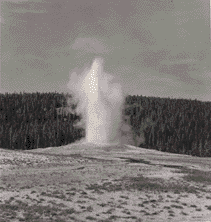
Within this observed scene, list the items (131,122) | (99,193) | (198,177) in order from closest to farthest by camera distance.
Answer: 1. (99,193)
2. (198,177)
3. (131,122)

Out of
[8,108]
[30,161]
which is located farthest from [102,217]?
[8,108]

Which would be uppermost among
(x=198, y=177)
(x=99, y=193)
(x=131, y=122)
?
(x=131, y=122)

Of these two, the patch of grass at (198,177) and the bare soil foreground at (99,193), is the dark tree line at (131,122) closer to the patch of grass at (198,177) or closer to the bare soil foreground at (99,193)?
the patch of grass at (198,177)

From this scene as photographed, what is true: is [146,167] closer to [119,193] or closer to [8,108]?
[119,193]

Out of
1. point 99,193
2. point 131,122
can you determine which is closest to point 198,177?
point 99,193

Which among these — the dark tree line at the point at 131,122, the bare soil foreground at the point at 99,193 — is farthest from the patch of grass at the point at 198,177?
the dark tree line at the point at 131,122

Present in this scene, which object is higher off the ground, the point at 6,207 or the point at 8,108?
the point at 8,108

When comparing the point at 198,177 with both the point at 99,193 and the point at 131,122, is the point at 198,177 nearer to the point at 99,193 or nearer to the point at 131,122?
the point at 99,193

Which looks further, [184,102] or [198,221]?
[184,102]

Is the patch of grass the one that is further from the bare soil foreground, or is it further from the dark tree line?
the dark tree line
